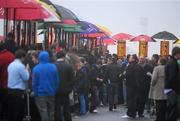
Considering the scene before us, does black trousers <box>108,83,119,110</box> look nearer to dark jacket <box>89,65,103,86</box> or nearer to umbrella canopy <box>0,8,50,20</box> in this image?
dark jacket <box>89,65,103,86</box>

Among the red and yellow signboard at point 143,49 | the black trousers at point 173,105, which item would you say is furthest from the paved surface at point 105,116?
the red and yellow signboard at point 143,49

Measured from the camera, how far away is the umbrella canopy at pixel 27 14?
1991 centimetres

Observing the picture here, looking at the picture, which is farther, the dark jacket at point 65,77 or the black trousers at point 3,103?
the black trousers at point 3,103

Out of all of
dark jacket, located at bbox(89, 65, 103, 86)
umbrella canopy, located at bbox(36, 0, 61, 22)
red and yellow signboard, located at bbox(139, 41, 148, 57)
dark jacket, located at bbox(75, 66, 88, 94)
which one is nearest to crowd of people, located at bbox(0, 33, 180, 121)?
umbrella canopy, located at bbox(36, 0, 61, 22)

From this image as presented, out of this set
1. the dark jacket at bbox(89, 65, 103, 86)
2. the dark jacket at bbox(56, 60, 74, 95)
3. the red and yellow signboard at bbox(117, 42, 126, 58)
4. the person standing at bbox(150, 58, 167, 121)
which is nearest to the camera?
the dark jacket at bbox(56, 60, 74, 95)

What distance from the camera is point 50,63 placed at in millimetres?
16766

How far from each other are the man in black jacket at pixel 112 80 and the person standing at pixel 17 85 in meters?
9.58

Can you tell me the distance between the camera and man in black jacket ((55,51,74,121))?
17172 millimetres

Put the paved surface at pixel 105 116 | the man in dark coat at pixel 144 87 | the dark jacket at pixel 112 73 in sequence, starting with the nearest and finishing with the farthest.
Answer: the paved surface at pixel 105 116
the man in dark coat at pixel 144 87
the dark jacket at pixel 112 73

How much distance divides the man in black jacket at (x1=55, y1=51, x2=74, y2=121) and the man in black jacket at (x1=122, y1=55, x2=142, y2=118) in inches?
229

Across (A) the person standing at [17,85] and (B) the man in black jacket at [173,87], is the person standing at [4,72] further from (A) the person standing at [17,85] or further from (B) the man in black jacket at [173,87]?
(B) the man in black jacket at [173,87]

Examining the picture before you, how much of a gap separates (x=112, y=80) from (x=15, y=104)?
33.0ft

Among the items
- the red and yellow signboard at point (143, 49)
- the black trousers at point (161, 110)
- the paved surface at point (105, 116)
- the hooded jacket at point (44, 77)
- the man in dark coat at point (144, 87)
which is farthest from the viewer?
the red and yellow signboard at point (143, 49)

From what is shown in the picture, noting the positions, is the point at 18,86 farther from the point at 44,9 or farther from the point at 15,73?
the point at 44,9
